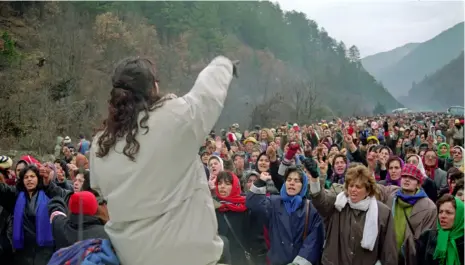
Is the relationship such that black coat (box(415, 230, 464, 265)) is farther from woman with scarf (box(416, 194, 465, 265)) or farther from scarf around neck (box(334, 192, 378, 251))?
scarf around neck (box(334, 192, 378, 251))

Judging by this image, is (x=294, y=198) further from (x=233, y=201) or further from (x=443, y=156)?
(x=443, y=156)

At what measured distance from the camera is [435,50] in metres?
169

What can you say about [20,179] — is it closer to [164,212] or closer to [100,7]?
[164,212]

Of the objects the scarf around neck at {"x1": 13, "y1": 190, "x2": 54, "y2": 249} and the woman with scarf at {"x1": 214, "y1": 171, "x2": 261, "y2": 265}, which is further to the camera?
the woman with scarf at {"x1": 214, "y1": 171, "x2": 261, "y2": 265}

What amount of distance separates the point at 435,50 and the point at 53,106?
169392 millimetres

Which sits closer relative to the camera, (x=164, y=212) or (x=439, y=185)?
→ (x=164, y=212)

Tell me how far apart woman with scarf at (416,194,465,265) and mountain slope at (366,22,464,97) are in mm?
155377

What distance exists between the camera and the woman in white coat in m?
1.85

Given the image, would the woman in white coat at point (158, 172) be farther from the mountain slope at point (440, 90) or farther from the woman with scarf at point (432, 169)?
the mountain slope at point (440, 90)

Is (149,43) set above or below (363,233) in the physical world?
above

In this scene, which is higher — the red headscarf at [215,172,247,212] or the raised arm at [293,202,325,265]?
the red headscarf at [215,172,247,212]

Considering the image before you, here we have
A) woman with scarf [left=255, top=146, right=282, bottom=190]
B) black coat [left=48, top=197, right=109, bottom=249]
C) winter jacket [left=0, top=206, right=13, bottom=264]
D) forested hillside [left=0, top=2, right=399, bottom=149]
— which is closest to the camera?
black coat [left=48, top=197, right=109, bottom=249]

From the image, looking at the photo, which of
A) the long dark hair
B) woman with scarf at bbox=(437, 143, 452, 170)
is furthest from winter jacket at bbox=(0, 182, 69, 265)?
woman with scarf at bbox=(437, 143, 452, 170)

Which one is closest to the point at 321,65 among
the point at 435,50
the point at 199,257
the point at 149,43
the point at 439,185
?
the point at 149,43
